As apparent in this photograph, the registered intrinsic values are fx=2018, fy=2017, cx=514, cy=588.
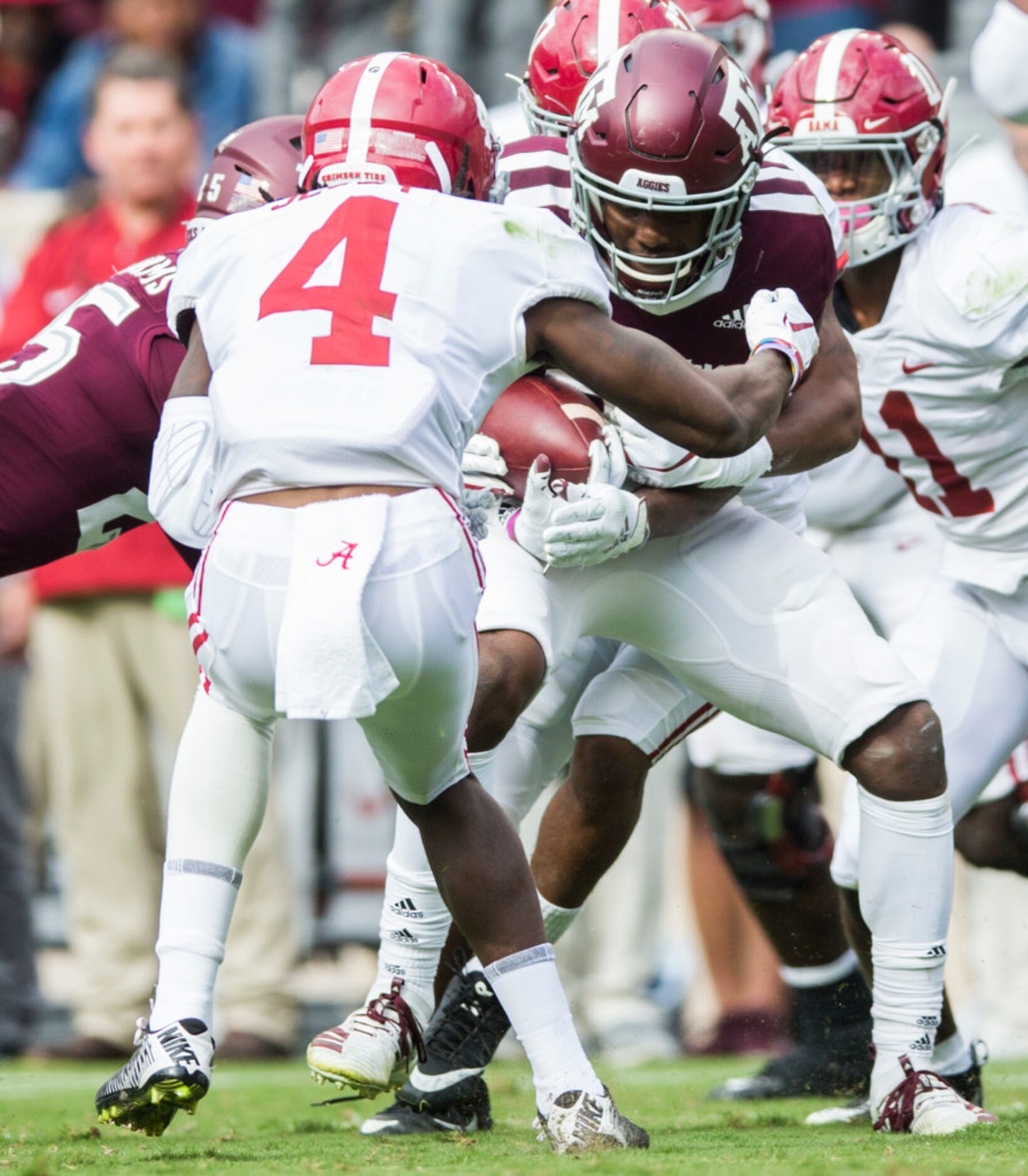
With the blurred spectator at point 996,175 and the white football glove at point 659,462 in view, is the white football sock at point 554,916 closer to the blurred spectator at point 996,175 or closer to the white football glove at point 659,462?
the white football glove at point 659,462

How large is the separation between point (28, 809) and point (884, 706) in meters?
3.87

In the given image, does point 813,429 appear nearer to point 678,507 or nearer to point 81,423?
point 678,507

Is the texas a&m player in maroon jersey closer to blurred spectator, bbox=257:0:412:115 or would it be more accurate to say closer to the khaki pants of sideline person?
the khaki pants of sideline person

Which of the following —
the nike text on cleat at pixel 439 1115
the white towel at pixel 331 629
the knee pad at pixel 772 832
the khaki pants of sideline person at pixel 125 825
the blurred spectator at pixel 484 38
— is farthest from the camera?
the blurred spectator at pixel 484 38

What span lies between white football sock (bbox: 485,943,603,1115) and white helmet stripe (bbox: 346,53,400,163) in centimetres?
137

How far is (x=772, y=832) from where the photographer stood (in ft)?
16.9

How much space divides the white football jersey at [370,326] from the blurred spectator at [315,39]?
17.2 feet

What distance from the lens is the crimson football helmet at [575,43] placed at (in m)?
4.31

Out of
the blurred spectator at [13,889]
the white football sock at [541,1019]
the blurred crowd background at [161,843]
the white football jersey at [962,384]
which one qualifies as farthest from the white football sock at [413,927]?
the blurred spectator at [13,889]

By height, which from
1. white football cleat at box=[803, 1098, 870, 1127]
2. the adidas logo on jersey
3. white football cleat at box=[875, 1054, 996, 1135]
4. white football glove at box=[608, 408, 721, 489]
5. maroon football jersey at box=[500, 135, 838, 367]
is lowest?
white football cleat at box=[803, 1098, 870, 1127]

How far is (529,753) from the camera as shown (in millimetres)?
4297

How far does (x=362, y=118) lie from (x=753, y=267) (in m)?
0.88

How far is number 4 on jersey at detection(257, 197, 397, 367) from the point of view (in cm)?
316

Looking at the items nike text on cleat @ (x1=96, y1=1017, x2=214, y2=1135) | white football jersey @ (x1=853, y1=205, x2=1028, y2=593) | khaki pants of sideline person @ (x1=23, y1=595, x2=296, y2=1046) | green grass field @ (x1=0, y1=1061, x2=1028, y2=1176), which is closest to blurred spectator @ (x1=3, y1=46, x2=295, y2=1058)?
khaki pants of sideline person @ (x1=23, y1=595, x2=296, y2=1046)
